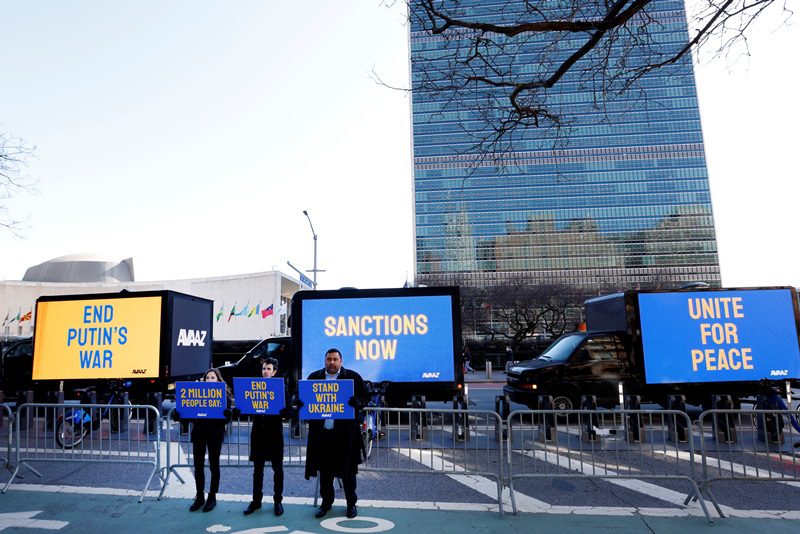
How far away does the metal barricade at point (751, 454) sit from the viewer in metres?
5.93

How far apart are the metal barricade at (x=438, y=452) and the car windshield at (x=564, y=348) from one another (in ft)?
8.02

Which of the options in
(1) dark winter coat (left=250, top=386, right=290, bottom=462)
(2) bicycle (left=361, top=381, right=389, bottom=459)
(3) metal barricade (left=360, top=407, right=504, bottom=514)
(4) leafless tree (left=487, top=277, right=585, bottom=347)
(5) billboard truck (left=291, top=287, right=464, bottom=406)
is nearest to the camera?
(1) dark winter coat (left=250, top=386, right=290, bottom=462)

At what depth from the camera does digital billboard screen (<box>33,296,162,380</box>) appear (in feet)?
40.1

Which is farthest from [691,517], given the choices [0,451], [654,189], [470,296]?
[654,189]

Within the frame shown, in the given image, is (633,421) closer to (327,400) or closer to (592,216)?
(327,400)

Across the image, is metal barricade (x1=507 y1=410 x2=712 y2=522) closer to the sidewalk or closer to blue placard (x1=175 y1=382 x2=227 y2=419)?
the sidewalk

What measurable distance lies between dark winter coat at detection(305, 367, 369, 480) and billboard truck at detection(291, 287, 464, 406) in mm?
5041

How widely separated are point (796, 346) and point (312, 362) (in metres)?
10.8

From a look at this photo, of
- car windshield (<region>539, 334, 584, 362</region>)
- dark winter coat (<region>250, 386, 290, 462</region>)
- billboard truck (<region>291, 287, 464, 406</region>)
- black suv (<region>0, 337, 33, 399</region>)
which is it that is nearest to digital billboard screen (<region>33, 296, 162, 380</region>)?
billboard truck (<region>291, 287, 464, 406</region>)

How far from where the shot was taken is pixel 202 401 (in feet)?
19.7

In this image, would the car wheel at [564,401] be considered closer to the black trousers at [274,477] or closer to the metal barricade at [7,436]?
the black trousers at [274,477]

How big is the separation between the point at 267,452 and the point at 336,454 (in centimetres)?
79

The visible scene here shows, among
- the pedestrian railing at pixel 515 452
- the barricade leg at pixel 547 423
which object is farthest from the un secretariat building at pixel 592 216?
the pedestrian railing at pixel 515 452

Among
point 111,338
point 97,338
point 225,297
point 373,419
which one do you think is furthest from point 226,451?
point 225,297
